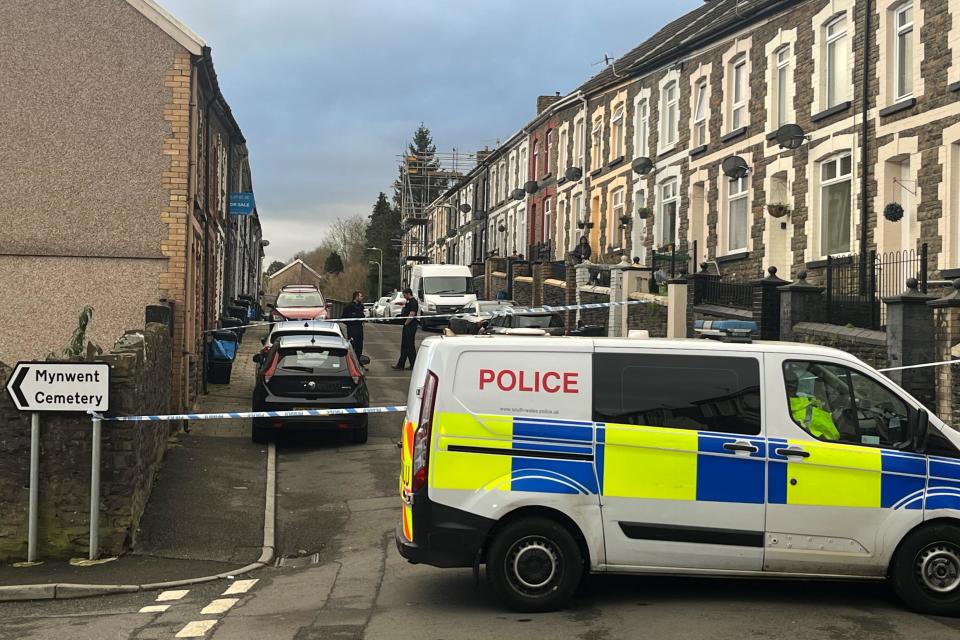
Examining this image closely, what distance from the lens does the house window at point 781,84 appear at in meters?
23.8

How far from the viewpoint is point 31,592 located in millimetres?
8703

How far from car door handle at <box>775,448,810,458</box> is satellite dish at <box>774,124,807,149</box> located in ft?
51.8

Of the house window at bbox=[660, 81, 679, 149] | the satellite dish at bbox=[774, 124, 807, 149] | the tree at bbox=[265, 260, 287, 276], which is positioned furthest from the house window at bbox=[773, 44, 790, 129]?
the tree at bbox=[265, 260, 287, 276]

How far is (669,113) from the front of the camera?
30.9 m

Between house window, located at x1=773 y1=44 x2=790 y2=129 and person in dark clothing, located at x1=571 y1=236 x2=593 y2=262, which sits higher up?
house window, located at x1=773 y1=44 x2=790 y2=129

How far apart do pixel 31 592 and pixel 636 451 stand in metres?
5.24

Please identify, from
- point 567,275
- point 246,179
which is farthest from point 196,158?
point 246,179

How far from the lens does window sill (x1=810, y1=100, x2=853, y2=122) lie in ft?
68.8

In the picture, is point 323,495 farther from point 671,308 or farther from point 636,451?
point 671,308

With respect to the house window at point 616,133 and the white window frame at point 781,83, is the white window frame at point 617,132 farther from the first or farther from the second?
the white window frame at point 781,83

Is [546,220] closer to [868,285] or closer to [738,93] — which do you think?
[738,93]

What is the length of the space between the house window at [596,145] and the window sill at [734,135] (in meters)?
10.9

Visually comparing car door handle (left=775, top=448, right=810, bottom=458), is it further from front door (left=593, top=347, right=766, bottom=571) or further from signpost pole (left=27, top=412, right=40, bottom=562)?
signpost pole (left=27, top=412, right=40, bottom=562)

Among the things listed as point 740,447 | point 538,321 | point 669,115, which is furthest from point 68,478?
point 669,115
